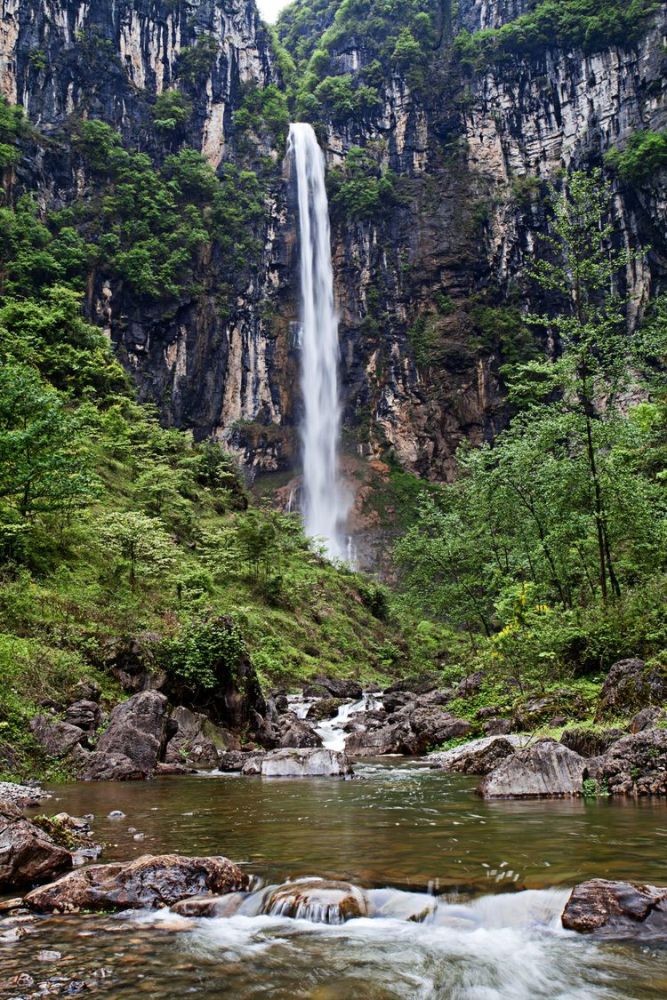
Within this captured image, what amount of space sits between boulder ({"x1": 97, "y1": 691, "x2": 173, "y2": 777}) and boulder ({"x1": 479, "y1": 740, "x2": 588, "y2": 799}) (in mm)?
5291

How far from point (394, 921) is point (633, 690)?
6768 mm

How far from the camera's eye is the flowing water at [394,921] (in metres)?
3.21

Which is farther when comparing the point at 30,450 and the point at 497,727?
the point at 30,450

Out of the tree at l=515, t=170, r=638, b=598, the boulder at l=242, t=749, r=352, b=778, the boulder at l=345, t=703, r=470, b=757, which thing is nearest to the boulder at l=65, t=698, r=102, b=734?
the boulder at l=242, t=749, r=352, b=778

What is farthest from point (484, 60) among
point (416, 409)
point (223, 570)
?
point (223, 570)

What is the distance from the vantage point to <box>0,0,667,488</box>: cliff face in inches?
1951

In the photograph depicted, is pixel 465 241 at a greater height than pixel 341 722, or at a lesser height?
greater

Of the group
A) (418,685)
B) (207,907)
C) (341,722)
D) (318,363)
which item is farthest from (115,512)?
(318,363)

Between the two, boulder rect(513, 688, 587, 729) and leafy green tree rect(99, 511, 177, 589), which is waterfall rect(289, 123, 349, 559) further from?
boulder rect(513, 688, 587, 729)

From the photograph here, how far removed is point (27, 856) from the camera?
15.0 feet

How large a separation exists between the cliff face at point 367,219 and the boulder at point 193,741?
38.9m

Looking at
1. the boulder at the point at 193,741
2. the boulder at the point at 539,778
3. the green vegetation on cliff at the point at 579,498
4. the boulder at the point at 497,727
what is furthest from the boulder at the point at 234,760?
the green vegetation on cliff at the point at 579,498

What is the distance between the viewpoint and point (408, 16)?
67.4 metres

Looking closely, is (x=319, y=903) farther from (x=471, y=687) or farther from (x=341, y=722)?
(x=341, y=722)
